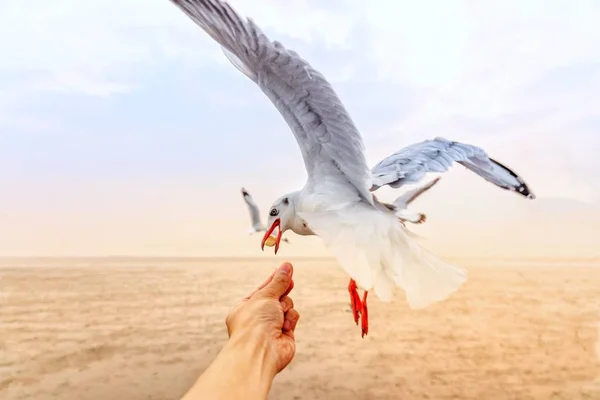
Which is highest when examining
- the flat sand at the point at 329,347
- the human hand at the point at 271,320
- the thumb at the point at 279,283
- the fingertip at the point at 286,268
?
the fingertip at the point at 286,268

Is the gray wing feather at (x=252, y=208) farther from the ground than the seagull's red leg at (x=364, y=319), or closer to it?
farther from the ground

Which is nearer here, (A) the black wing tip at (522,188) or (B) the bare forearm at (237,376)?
(B) the bare forearm at (237,376)

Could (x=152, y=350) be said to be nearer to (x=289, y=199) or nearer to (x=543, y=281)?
(x=289, y=199)

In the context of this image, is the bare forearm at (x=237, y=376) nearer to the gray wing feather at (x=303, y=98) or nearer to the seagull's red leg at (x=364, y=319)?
the seagull's red leg at (x=364, y=319)

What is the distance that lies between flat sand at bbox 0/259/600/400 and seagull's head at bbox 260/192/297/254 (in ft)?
8.15

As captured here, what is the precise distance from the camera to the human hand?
1.25 meters

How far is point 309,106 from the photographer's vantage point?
158 centimetres

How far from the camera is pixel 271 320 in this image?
1.33 metres

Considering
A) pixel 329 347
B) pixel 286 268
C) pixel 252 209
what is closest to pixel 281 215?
pixel 286 268

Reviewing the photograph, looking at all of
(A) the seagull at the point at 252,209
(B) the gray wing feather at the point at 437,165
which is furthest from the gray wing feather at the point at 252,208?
(B) the gray wing feather at the point at 437,165

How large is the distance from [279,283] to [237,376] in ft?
1.22

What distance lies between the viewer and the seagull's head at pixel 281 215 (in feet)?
4.91

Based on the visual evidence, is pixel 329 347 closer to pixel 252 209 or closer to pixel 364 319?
pixel 252 209

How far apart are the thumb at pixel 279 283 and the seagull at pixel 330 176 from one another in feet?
0.26
